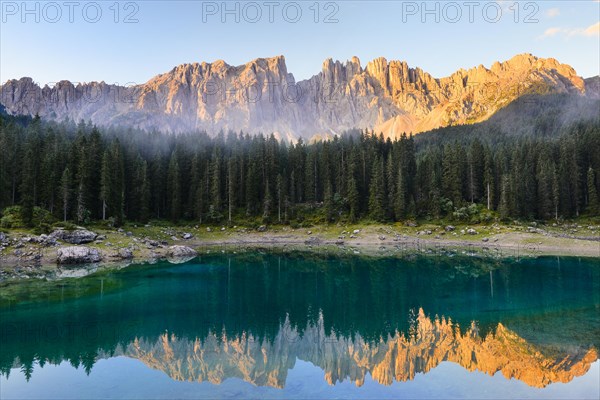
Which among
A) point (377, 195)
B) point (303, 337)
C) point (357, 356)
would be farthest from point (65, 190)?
point (377, 195)

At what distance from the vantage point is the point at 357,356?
20.5 metres

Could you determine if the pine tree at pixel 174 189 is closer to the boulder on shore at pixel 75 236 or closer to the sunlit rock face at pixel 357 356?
the boulder on shore at pixel 75 236

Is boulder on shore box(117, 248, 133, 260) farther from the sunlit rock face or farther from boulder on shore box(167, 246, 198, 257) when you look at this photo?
the sunlit rock face

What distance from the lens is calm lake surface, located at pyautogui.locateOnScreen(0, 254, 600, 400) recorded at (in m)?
16.5

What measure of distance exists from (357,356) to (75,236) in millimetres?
54460

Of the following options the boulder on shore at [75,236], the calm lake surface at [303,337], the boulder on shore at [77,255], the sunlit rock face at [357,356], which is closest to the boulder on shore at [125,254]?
the boulder on shore at [77,255]

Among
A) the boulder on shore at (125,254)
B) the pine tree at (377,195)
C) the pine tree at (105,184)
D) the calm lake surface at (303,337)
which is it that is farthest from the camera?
the pine tree at (377,195)

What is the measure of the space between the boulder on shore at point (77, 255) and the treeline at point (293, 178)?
828 inches

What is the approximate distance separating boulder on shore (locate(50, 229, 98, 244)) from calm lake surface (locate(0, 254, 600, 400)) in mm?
19321

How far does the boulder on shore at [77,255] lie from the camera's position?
5234 cm

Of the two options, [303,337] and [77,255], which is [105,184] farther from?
[303,337]

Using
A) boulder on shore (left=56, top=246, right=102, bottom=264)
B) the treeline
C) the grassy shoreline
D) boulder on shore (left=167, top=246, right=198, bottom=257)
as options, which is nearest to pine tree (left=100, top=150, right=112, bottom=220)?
the treeline

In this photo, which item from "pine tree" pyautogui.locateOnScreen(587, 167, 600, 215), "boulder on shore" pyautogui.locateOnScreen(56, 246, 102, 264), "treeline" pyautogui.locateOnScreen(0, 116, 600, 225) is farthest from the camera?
"pine tree" pyautogui.locateOnScreen(587, 167, 600, 215)

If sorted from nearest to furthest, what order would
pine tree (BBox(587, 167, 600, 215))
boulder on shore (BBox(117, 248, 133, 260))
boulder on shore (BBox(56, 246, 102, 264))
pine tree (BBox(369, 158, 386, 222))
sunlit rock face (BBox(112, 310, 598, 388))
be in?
sunlit rock face (BBox(112, 310, 598, 388)) < boulder on shore (BBox(56, 246, 102, 264)) < boulder on shore (BBox(117, 248, 133, 260)) < pine tree (BBox(587, 167, 600, 215)) < pine tree (BBox(369, 158, 386, 222))
